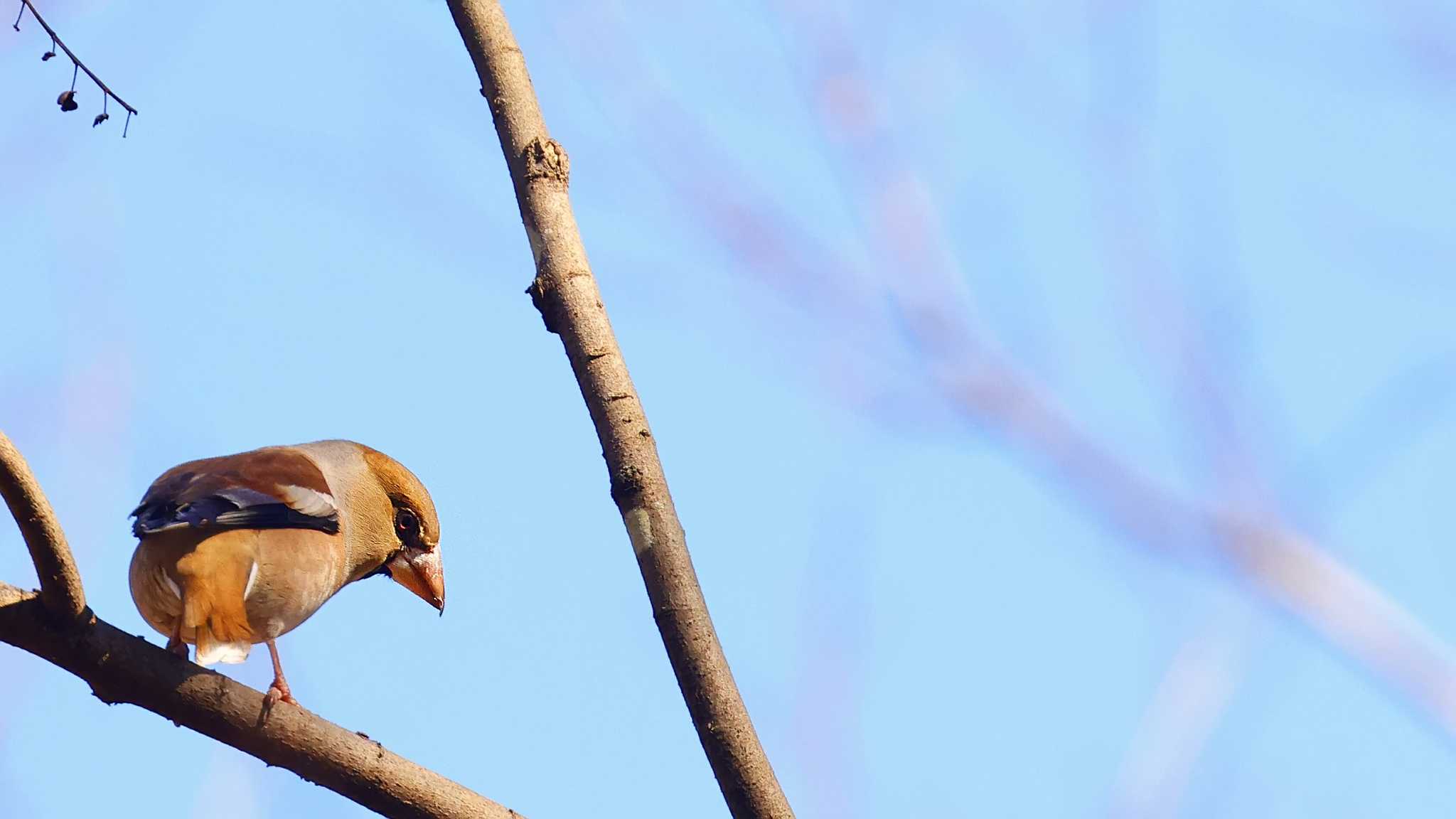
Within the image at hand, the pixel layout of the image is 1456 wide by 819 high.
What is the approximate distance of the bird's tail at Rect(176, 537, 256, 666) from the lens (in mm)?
2961

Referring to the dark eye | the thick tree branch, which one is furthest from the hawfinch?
the thick tree branch

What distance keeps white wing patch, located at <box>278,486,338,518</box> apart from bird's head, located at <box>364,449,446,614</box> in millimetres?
559

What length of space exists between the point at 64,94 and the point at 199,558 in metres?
1.16

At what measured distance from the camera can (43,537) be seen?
2064mm

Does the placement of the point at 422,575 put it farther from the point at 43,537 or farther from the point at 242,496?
the point at 43,537

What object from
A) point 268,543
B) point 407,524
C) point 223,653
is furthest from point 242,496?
point 407,524

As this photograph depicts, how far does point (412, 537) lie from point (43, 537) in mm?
2462

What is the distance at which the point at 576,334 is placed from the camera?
2.58m

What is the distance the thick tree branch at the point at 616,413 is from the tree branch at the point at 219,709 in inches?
16.1

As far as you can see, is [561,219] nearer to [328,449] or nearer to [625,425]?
[625,425]

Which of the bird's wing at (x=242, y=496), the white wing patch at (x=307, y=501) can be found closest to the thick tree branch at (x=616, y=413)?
the bird's wing at (x=242, y=496)

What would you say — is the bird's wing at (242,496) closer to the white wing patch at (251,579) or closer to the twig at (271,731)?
the white wing patch at (251,579)

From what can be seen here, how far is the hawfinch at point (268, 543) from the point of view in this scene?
124 inches

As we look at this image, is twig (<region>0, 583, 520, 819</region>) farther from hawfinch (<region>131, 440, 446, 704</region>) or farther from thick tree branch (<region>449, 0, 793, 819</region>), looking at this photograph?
thick tree branch (<region>449, 0, 793, 819</region>)
